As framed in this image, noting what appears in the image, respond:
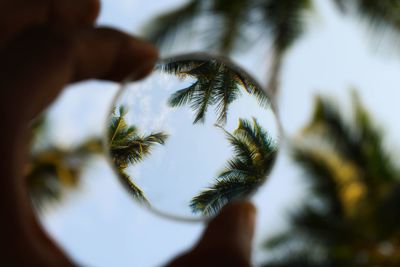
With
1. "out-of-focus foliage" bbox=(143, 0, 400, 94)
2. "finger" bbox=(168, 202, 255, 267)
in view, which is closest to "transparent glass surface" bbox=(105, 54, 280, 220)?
"finger" bbox=(168, 202, 255, 267)

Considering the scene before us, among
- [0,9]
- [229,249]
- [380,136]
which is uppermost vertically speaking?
[380,136]

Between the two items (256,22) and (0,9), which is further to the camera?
(256,22)

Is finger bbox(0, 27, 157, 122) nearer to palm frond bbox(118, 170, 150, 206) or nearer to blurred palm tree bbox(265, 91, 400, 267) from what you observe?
palm frond bbox(118, 170, 150, 206)

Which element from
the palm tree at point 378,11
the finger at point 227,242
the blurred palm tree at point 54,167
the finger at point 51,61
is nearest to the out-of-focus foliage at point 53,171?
the blurred palm tree at point 54,167

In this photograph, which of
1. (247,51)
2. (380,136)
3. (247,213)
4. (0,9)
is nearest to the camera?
(247,213)

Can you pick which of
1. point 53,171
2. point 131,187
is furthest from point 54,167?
point 131,187

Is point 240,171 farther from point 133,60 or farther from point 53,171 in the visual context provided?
point 53,171

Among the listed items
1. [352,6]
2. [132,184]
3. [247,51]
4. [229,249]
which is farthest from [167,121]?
[352,6]

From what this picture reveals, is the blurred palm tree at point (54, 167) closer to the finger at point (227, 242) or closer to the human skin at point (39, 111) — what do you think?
the human skin at point (39, 111)

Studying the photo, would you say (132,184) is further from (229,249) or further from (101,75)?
(229,249)
